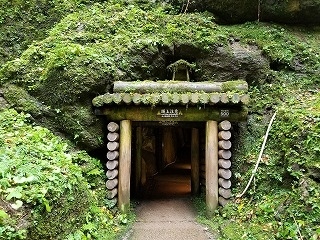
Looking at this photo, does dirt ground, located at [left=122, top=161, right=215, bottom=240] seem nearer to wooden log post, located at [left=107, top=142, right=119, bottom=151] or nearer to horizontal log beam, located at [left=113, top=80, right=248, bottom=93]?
wooden log post, located at [left=107, top=142, right=119, bottom=151]

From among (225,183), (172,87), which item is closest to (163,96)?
(172,87)

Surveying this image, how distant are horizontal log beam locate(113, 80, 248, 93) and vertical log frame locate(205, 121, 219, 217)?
116cm

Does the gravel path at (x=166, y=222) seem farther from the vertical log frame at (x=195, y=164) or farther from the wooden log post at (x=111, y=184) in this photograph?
the wooden log post at (x=111, y=184)

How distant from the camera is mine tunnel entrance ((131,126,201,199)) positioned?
11.9 m

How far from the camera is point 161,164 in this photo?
18.0m

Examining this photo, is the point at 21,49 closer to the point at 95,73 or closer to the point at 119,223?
the point at 95,73

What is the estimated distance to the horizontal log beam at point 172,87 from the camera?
9258 mm

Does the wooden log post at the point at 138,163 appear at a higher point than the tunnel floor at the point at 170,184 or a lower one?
higher

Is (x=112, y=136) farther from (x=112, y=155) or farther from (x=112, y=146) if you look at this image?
(x=112, y=155)

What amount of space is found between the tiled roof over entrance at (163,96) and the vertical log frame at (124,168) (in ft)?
2.49

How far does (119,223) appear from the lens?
823 centimetres

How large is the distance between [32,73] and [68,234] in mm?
5414

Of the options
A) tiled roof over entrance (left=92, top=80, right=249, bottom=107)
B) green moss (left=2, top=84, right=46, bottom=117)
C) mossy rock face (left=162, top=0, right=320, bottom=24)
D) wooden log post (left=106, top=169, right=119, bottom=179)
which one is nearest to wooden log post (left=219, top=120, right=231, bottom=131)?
tiled roof over entrance (left=92, top=80, right=249, bottom=107)

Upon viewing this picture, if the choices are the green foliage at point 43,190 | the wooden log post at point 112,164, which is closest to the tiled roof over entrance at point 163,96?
the wooden log post at point 112,164
